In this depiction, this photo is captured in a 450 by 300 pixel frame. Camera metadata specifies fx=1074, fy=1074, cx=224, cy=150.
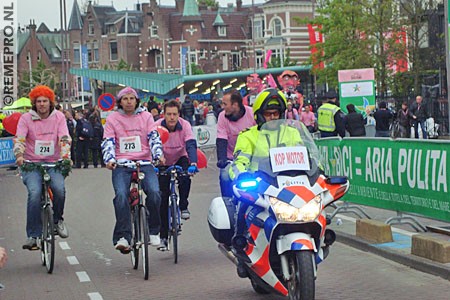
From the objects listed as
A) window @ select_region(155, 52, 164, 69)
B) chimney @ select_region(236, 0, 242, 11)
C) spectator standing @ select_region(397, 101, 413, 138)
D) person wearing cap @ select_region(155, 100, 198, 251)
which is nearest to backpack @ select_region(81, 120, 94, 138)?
spectator standing @ select_region(397, 101, 413, 138)

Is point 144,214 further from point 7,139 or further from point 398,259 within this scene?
point 7,139

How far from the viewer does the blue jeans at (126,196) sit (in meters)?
11.1

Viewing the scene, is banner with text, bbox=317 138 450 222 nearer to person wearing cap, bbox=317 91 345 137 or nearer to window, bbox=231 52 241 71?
person wearing cap, bbox=317 91 345 137

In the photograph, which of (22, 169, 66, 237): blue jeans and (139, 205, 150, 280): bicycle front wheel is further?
(22, 169, 66, 237): blue jeans

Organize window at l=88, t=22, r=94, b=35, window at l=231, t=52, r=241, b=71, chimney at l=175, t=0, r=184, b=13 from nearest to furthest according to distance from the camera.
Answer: window at l=231, t=52, r=241, b=71 < chimney at l=175, t=0, r=184, b=13 < window at l=88, t=22, r=94, b=35

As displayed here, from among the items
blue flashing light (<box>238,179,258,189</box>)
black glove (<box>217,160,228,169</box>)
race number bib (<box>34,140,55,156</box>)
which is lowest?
blue flashing light (<box>238,179,258,189</box>)

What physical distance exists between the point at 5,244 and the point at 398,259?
19.2 feet

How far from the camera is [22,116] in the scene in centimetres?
1188

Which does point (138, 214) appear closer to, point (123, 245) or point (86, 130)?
point (123, 245)

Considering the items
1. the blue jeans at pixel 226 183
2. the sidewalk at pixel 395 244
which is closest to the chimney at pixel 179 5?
the sidewalk at pixel 395 244

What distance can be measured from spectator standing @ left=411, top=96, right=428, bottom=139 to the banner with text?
739 inches

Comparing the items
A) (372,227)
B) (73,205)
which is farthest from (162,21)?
(372,227)

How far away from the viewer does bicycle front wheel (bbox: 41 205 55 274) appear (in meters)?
11.5

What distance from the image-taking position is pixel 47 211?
11.6 meters
